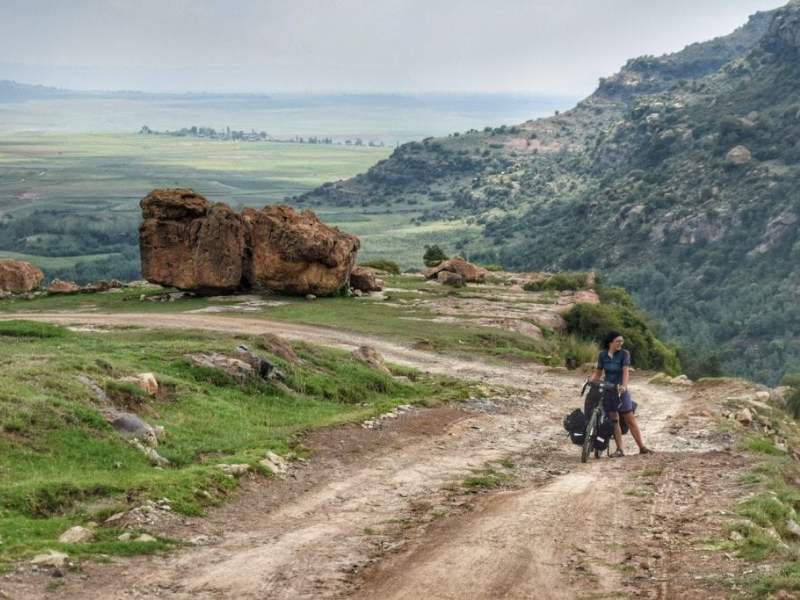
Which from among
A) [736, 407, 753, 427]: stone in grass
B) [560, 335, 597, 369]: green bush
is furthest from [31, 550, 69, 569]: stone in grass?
[560, 335, 597, 369]: green bush

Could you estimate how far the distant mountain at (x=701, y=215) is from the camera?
303 ft

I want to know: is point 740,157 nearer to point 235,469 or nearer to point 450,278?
point 450,278

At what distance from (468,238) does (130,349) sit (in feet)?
409

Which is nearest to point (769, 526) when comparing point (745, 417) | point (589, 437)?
point (589, 437)

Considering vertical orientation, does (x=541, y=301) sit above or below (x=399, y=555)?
below

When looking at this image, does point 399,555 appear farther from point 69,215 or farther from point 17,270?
point 69,215

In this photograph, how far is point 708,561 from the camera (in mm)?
11984

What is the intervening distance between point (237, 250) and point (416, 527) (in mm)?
34207

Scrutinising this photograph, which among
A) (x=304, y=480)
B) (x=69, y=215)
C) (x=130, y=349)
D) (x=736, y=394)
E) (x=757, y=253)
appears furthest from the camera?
(x=69, y=215)

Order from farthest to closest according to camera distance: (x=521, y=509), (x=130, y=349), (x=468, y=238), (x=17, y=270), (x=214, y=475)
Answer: (x=468, y=238) → (x=17, y=270) → (x=130, y=349) → (x=214, y=475) → (x=521, y=509)

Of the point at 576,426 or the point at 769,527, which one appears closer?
the point at 769,527

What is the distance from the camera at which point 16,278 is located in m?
50.9

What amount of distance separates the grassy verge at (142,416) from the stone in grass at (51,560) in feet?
0.67

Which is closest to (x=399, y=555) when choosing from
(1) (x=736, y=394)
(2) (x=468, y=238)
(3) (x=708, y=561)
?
(3) (x=708, y=561)
